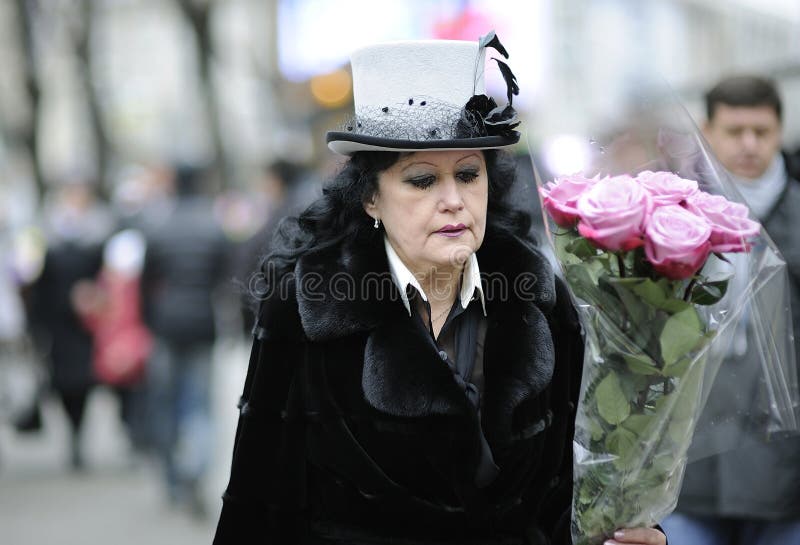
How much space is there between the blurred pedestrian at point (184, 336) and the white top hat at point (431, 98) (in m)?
5.29

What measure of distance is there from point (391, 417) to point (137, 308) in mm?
6612

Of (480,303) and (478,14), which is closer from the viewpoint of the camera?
(480,303)

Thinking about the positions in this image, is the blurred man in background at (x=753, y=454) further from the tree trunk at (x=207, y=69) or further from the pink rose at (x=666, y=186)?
the tree trunk at (x=207, y=69)

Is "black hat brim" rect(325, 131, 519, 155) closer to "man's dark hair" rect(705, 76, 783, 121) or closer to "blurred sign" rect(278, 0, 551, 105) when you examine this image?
"man's dark hair" rect(705, 76, 783, 121)

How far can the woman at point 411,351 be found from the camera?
2775 mm

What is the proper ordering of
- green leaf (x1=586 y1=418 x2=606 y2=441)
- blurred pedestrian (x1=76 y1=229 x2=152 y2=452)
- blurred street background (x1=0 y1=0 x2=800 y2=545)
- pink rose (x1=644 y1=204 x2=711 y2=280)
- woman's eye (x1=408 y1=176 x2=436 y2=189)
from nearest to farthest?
pink rose (x1=644 y1=204 x2=711 y2=280) → green leaf (x1=586 y1=418 x2=606 y2=441) → woman's eye (x1=408 y1=176 x2=436 y2=189) → blurred street background (x1=0 y1=0 x2=800 y2=545) → blurred pedestrian (x1=76 y1=229 x2=152 y2=452)

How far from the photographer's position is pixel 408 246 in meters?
2.84

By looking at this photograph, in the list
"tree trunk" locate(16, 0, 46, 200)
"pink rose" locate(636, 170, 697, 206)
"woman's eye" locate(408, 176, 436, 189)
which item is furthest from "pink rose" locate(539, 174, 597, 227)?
"tree trunk" locate(16, 0, 46, 200)

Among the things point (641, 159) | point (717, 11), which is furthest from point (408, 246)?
point (717, 11)

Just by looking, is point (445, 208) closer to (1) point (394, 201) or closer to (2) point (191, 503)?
(1) point (394, 201)

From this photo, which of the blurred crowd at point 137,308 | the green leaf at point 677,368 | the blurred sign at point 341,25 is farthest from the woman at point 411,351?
the blurred sign at point 341,25

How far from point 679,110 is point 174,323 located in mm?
5806

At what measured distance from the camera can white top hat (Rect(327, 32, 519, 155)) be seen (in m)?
2.74

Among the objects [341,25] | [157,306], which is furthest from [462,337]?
[341,25]
